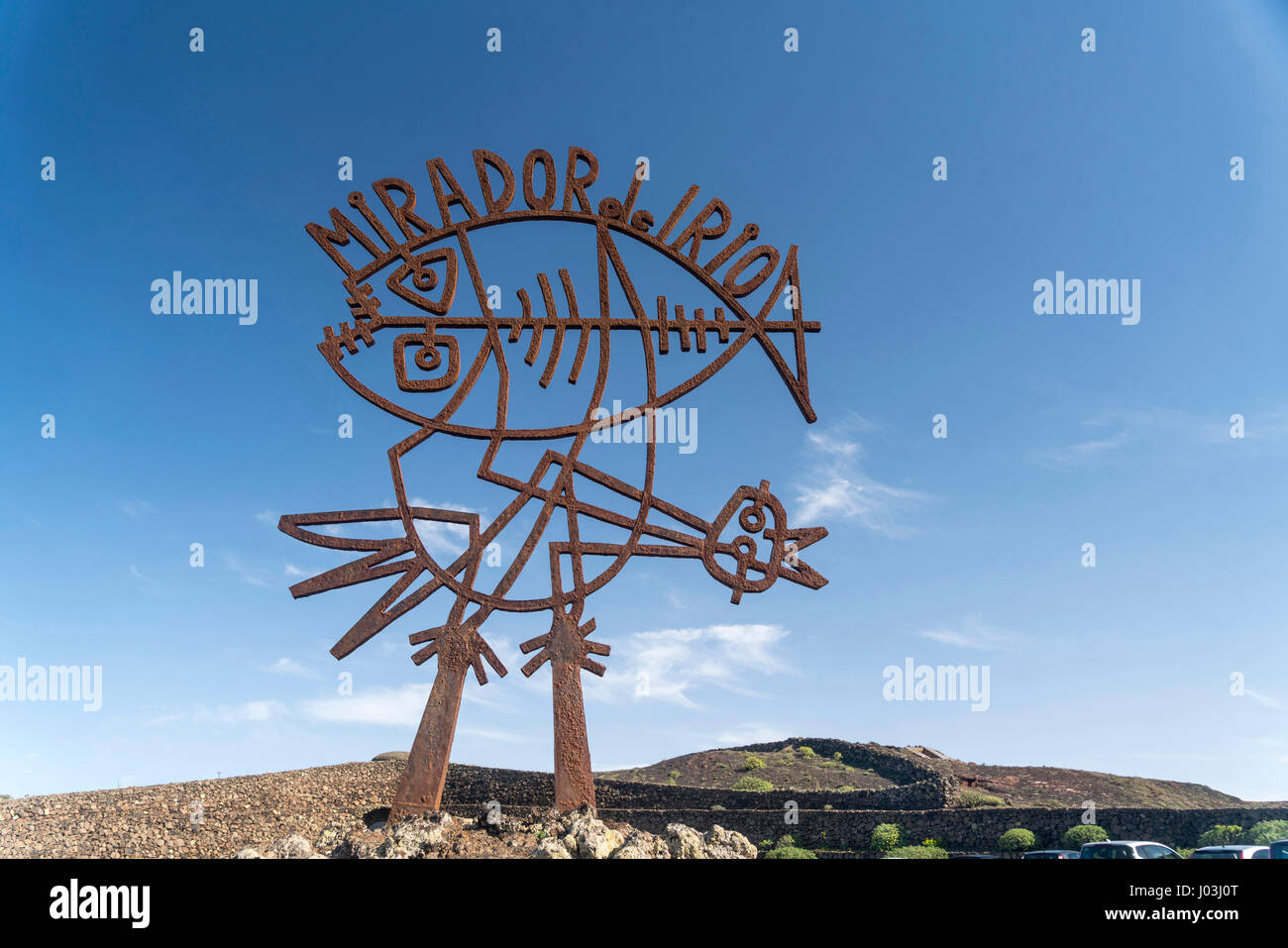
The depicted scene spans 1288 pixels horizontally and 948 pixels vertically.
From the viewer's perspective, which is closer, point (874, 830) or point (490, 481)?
point (490, 481)

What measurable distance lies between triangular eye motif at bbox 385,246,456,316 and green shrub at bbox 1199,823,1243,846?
1324 cm

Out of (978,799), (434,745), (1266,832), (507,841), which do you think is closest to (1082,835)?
(978,799)

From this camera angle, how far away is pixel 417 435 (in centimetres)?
751

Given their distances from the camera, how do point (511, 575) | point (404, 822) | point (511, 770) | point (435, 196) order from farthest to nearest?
point (511, 770) → point (435, 196) → point (511, 575) → point (404, 822)

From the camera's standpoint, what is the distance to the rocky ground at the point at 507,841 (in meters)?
5.93

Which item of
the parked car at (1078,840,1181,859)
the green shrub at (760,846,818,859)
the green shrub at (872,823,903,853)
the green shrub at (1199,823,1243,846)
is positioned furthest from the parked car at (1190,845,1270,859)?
the green shrub at (760,846,818,859)

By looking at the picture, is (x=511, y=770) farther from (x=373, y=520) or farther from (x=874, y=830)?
(x=373, y=520)

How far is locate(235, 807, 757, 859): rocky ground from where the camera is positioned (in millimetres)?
5926

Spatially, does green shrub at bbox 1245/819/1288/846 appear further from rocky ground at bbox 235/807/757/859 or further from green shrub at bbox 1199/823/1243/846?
rocky ground at bbox 235/807/757/859

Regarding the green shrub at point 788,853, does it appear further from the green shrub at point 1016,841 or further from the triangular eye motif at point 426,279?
the triangular eye motif at point 426,279
